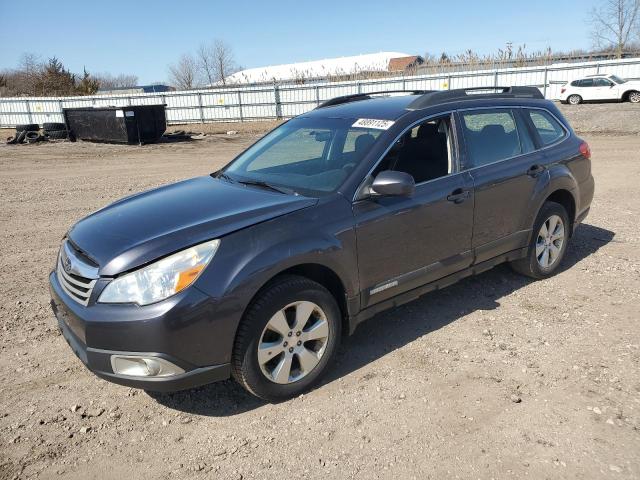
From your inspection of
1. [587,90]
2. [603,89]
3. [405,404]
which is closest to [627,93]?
[603,89]

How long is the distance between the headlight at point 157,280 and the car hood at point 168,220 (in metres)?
0.05

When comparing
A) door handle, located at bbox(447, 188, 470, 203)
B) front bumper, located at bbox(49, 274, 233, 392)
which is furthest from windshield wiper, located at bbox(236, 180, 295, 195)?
door handle, located at bbox(447, 188, 470, 203)

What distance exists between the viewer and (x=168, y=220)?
3.30 metres

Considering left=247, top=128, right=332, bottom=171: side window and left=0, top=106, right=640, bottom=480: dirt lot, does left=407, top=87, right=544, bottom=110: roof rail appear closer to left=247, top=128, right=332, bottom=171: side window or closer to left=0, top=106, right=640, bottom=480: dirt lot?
left=247, top=128, right=332, bottom=171: side window

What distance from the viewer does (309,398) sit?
341 centimetres

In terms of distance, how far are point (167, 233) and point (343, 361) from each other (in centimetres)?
160

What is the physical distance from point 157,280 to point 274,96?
94.2 ft

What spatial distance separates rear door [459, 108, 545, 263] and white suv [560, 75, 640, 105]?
24551mm

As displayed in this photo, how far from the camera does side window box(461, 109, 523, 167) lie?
438cm

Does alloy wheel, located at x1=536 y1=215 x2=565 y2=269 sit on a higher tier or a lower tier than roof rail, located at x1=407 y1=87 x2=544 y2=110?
lower

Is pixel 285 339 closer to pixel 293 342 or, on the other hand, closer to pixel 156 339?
pixel 293 342

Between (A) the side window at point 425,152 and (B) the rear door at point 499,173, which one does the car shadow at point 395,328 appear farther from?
(A) the side window at point 425,152

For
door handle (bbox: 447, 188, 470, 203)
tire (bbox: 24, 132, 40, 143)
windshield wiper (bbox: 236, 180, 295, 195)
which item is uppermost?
windshield wiper (bbox: 236, 180, 295, 195)

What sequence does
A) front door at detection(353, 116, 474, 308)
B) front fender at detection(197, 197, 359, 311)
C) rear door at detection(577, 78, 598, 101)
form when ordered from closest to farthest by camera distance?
front fender at detection(197, 197, 359, 311) → front door at detection(353, 116, 474, 308) → rear door at detection(577, 78, 598, 101)
